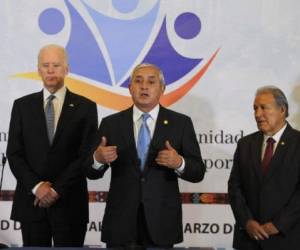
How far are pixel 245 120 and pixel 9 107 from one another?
1642 mm

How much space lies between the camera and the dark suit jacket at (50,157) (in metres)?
2.51

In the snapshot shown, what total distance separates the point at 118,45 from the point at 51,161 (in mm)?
1114

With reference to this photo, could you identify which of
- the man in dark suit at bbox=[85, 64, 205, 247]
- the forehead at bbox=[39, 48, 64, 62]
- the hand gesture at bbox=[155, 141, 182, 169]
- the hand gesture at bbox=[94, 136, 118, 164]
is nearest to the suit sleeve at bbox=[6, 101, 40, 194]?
the forehead at bbox=[39, 48, 64, 62]

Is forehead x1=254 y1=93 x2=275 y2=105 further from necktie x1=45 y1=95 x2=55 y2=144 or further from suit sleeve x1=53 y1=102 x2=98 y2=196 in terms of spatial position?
necktie x1=45 y1=95 x2=55 y2=144

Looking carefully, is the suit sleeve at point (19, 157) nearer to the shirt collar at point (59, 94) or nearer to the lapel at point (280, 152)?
the shirt collar at point (59, 94)

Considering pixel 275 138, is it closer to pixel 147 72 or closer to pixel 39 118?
pixel 147 72

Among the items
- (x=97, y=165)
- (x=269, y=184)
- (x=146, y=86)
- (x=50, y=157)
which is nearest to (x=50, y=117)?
(x=50, y=157)

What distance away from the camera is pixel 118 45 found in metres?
3.30

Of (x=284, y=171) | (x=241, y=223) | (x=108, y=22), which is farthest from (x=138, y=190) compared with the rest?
(x=108, y=22)

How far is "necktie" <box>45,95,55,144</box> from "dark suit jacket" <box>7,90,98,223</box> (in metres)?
0.03

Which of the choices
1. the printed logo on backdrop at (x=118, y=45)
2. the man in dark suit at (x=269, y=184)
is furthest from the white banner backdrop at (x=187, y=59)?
the man in dark suit at (x=269, y=184)

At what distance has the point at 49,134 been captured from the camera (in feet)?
8.41

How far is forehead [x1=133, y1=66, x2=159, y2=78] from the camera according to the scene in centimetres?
225

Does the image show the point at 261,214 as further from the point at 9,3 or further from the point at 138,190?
the point at 9,3
